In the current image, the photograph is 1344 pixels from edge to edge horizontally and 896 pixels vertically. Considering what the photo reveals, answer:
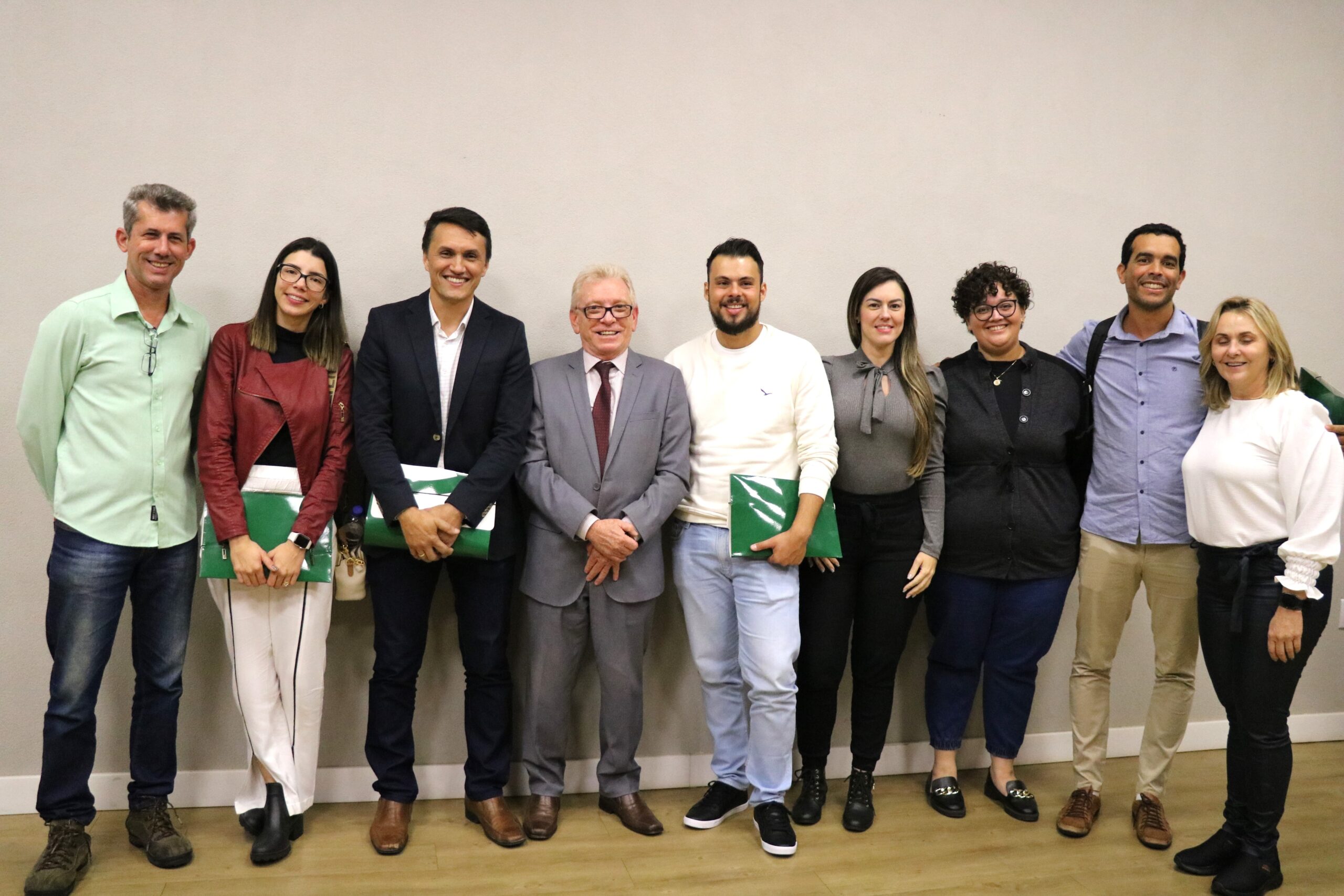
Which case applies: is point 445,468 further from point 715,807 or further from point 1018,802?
point 1018,802

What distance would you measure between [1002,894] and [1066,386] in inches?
63.1

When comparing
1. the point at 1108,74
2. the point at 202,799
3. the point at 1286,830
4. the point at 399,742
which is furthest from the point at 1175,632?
the point at 202,799

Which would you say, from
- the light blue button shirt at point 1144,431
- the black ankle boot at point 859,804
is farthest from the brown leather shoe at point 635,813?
the light blue button shirt at point 1144,431

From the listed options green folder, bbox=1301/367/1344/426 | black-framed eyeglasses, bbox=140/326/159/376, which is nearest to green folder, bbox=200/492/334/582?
black-framed eyeglasses, bbox=140/326/159/376

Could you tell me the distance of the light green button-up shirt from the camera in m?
2.64

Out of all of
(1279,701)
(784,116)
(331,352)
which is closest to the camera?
(1279,701)

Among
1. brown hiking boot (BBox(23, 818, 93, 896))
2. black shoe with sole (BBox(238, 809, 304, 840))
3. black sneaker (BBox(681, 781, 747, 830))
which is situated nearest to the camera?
brown hiking boot (BBox(23, 818, 93, 896))

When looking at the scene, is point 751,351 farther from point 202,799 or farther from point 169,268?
point 202,799

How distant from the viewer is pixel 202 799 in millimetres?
3184

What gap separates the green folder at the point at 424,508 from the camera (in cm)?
283

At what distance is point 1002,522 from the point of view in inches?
125

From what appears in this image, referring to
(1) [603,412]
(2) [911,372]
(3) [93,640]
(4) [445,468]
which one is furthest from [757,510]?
(3) [93,640]

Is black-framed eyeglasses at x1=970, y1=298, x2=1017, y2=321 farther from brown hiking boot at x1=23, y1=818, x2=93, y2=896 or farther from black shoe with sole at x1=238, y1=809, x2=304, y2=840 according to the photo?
brown hiking boot at x1=23, y1=818, x2=93, y2=896

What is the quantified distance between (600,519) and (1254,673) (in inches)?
75.3
